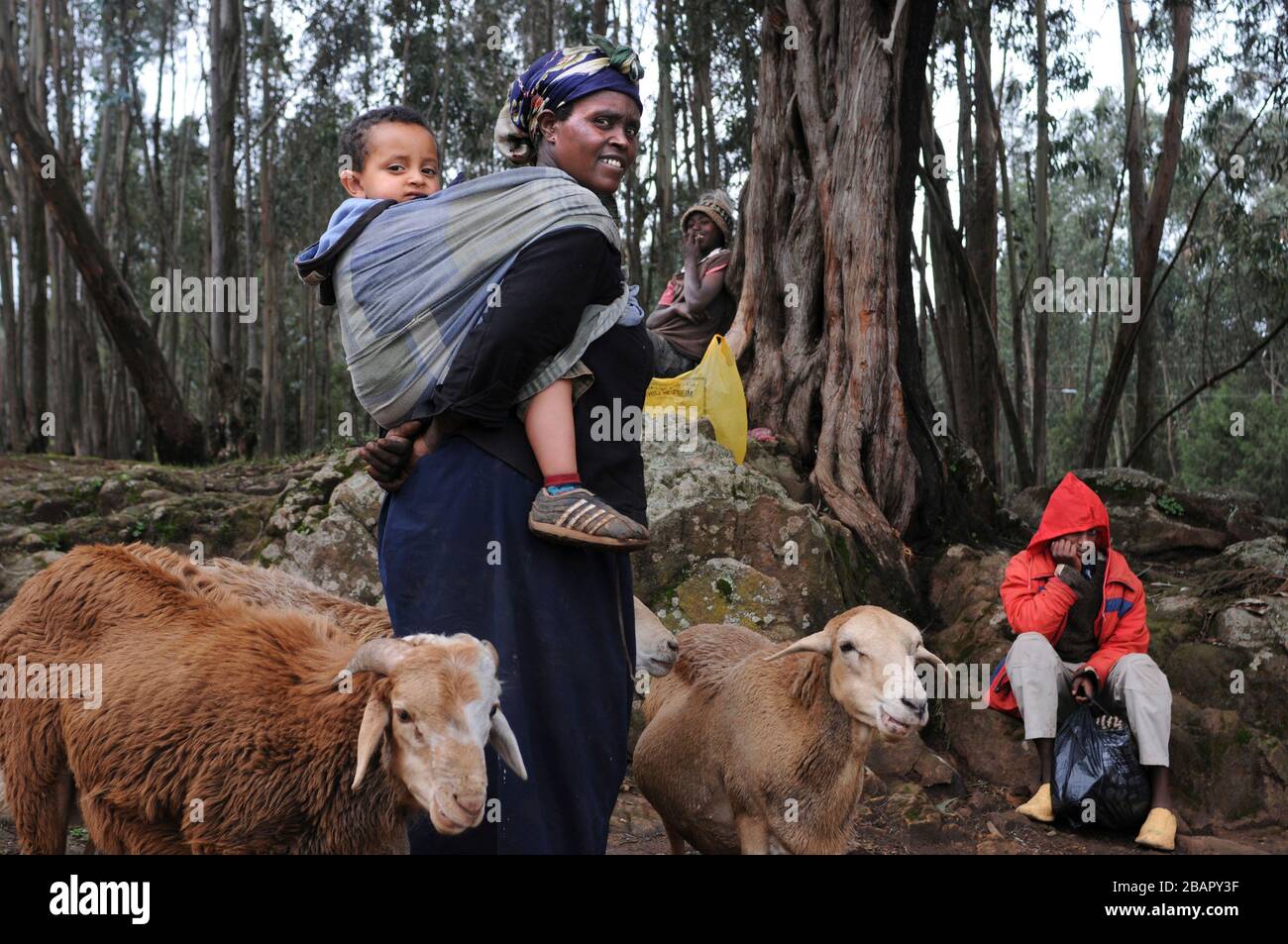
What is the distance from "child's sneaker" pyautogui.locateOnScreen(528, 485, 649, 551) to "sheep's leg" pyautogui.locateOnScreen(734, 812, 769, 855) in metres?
2.41

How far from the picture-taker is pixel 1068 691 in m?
6.02

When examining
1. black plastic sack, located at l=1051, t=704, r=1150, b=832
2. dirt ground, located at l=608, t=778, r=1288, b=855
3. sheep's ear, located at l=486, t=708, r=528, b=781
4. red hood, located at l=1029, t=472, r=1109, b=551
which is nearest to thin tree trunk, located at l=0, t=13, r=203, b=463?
dirt ground, located at l=608, t=778, r=1288, b=855

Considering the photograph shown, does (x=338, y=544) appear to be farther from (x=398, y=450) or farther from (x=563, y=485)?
(x=563, y=485)

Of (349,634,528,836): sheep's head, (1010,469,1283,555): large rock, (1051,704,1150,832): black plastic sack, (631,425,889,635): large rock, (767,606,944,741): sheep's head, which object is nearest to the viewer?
(349,634,528,836): sheep's head

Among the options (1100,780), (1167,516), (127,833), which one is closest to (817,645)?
(1100,780)

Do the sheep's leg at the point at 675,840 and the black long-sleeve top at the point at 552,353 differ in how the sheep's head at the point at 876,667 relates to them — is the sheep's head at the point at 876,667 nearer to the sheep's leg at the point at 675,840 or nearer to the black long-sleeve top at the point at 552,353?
the sheep's leg at the point at 675,840

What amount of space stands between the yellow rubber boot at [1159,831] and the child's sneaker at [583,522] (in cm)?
417

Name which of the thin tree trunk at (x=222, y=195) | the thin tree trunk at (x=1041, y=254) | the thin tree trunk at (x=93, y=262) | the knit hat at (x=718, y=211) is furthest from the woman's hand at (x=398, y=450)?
the thin tree trunk at (x=1041, y=254)

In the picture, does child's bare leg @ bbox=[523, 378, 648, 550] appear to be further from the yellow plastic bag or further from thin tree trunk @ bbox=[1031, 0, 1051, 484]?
thin tree trunk @ bbox=[1031, 0, 1051, 484]

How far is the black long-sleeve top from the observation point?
249cm

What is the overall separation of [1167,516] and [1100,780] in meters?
5.29

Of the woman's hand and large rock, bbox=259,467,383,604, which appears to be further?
large rock, bbox=259,467,383,604

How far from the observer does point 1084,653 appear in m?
6.12

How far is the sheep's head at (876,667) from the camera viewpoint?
13.3ft
